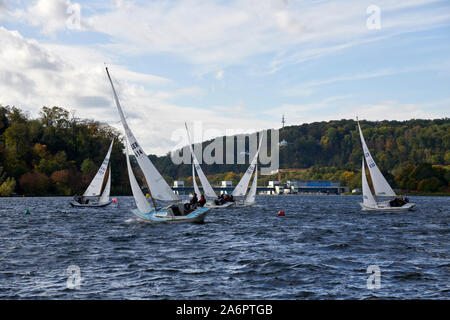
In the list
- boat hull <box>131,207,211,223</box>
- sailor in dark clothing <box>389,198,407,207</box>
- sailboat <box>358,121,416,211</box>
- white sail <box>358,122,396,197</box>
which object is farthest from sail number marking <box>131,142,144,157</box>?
sailor in dark clothing <box>389,198,407,207</box>

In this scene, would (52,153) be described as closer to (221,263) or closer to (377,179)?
(377,179)

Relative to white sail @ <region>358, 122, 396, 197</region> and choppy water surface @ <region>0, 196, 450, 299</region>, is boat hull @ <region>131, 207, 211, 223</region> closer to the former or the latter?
choppy water surface @ <region>0, 196, 450, 299</region>

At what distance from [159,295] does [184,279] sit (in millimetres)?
3014

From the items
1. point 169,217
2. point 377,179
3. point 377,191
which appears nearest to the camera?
point 169,217

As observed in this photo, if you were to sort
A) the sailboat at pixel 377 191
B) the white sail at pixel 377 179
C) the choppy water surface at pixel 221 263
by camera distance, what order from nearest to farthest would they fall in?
the choppy water surface at pixel 221 263 < the white sail at pixel 377 179 < the sailboat at pixel 377 191

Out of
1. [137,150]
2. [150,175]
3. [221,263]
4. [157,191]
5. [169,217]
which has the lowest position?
[221,263]

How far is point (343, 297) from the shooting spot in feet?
59.0

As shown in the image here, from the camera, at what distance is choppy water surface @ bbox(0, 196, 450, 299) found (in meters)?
18.9

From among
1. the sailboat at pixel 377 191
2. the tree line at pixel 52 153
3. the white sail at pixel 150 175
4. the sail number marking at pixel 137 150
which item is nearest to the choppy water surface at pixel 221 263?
the white sail at pixel 150 175

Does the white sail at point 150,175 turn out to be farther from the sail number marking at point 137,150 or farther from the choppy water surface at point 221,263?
the choppy water surface at point 221,263

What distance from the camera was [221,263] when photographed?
1003 inches

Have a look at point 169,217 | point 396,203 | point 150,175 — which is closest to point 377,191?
point 396,203

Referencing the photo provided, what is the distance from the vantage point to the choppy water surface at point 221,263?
18.9m
